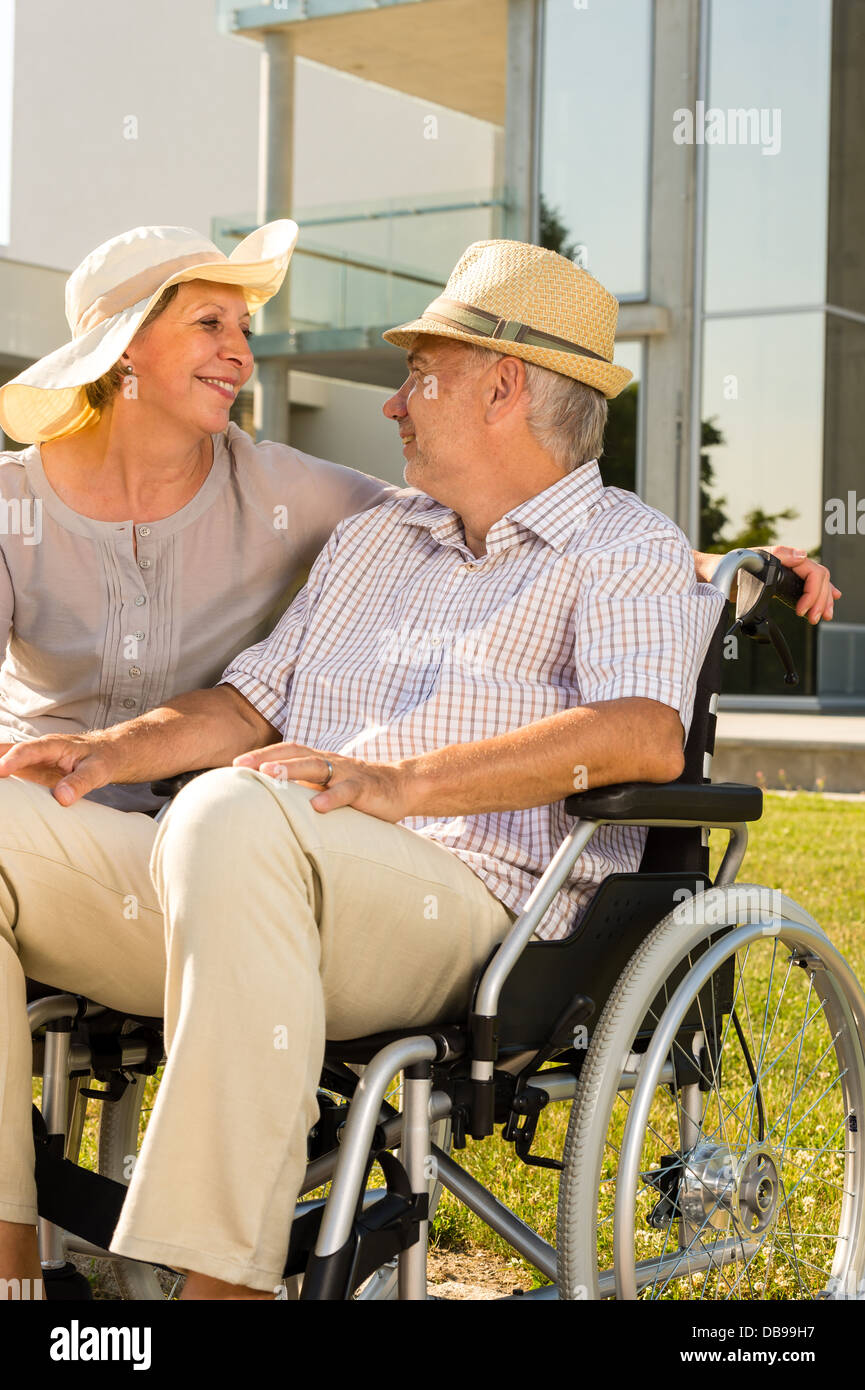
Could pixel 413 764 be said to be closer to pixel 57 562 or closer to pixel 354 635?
pixel 354 635

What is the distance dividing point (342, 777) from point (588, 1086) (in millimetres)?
478

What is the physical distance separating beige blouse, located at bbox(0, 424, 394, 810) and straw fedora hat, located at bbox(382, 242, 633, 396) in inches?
16.6

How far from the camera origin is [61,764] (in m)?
2.16

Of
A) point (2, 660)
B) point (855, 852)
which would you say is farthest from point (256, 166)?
point (2, 660)

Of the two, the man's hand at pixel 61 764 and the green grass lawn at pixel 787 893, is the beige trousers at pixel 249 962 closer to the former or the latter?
the man's hand at pixel 61 764

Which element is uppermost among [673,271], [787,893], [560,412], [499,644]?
[673,271]

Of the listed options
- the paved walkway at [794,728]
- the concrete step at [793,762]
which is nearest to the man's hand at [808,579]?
the concrete step at [793,762]

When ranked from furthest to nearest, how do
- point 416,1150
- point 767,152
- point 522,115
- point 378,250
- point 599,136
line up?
point 522,115, point 599,136, point 767,152, point 378,250, point 416,1150

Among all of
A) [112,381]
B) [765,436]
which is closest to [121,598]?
[112,381]

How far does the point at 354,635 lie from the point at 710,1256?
1031mm

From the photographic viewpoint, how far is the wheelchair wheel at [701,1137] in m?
1.94

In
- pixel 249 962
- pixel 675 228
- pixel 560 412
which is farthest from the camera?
pixel 675 228

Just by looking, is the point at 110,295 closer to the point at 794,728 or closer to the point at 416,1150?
the point at 416,1150

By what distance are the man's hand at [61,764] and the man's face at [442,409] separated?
657mm
